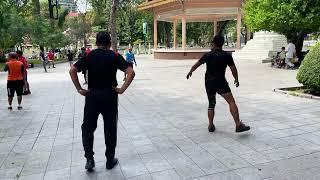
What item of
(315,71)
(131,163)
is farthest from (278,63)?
(131,163)

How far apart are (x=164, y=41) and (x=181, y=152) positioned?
4916 centimetres

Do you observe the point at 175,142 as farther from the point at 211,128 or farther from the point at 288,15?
the point at 288,15

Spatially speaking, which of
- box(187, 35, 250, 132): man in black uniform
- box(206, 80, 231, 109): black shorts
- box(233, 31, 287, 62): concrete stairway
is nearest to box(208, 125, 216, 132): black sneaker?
box(187, 35, 250, 132): man in black uniform

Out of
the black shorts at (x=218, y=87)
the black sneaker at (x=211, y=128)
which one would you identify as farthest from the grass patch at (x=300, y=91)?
the black shorts at (x=218, y=87)

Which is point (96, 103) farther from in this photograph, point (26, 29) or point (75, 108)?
point (26, 29)

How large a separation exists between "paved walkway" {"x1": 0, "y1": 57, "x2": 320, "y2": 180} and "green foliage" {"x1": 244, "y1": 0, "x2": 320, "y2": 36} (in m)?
7.42

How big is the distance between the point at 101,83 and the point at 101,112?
372 millimetres

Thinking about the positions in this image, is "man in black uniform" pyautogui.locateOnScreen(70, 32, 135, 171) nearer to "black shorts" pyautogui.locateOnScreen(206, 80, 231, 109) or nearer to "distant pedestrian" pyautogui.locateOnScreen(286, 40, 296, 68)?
"black shorts" pyautogui.locateOnScreen(206, 80, 231, 109)

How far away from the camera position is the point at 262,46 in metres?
25.0

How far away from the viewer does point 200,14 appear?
3084 centimetres

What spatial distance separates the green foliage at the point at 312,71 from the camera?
371 inches

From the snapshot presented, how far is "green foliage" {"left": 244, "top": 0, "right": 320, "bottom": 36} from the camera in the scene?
16406 millimetres

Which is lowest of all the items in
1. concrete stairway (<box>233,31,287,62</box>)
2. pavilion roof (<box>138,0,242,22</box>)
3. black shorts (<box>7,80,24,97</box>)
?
black shorts (<box>7,80,24,97</box>)

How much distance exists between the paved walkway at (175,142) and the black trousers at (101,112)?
14.8 inches
